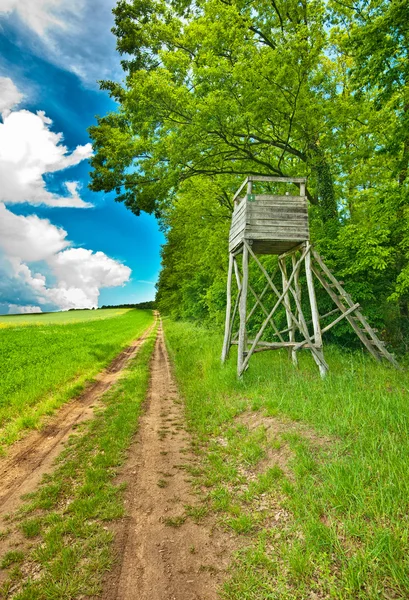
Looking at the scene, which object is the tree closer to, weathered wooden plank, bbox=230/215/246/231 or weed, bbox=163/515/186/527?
weathered wooden plank, bbox=230/215/246/231

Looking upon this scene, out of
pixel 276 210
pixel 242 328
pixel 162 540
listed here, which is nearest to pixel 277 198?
pixel 276 210

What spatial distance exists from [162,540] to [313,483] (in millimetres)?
1950

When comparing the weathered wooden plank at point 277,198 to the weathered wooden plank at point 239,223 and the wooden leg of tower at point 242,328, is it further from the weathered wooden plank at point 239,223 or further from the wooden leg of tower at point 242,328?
the wooden leg of tower at point 242,328

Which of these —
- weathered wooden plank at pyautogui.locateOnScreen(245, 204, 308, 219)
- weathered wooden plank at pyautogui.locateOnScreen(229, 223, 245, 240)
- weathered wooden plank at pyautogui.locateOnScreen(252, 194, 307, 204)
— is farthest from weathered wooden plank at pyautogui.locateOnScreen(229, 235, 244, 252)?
weathered wooden plank at pyautogui.locateOnScreen(252, 194, 307, 204)

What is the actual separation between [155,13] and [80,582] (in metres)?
17.2

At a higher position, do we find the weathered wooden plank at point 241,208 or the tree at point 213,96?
the tree at point 213,96

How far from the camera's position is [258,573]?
298 centimetres

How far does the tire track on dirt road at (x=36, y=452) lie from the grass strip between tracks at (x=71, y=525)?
22 cm

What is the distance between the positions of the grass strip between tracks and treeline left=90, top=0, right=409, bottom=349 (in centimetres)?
814

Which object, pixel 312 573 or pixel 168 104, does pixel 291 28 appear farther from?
pixel 312 573

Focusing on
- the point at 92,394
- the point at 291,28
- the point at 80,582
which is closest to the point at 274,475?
the point at 80,582

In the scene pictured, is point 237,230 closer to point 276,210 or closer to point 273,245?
point 273,245

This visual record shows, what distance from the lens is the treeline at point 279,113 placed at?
8547mm

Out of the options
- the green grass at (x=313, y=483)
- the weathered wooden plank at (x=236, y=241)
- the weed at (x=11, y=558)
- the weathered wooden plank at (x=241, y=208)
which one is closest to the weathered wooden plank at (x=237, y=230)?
the weathered wooden plank at (x=236, y=241)
